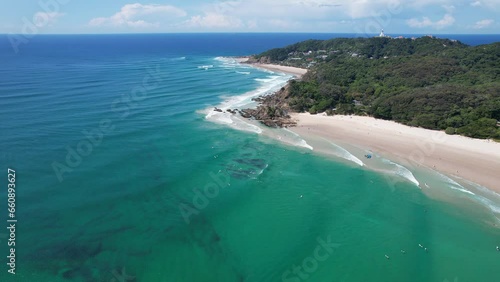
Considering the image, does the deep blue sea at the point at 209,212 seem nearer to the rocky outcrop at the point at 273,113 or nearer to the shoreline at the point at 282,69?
the rocky outcrop at the point at 273,113

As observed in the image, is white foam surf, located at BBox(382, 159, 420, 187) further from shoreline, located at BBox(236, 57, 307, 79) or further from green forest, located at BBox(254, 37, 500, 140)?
shoreline, located at BBox(236, 57, 307, 79)

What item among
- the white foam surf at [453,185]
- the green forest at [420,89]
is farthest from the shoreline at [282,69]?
the white foam surf at [453,185]

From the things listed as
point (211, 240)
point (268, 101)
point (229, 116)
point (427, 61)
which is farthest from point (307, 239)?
point (427, 61)

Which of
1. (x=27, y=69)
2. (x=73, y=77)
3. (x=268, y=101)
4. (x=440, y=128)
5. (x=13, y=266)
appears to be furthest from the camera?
(x=27, y=69)

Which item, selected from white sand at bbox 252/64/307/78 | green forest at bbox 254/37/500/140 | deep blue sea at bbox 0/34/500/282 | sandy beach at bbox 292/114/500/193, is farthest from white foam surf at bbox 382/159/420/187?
white sand at bbox 252/64/307/78

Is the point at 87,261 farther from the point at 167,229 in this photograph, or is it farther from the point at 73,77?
the point at 73,77

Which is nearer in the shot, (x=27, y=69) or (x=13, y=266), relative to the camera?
(x=13, y=266)
